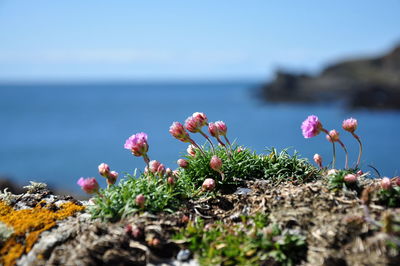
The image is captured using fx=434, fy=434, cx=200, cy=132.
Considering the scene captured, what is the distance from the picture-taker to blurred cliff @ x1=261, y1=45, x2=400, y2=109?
5734 cm

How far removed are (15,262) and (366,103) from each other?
43091 mm

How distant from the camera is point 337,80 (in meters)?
62.6

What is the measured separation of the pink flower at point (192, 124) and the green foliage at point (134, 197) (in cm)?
53

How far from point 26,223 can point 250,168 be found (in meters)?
2.15

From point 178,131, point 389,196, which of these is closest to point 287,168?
point 389,196

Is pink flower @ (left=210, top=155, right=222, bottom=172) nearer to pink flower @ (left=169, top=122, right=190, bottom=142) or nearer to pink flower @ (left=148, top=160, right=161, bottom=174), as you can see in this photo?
pink flower @ (left=169, top=122, right=190, bottom=142)

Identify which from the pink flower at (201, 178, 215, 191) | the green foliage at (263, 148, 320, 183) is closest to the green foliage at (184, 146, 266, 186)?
the green foliage at (263, 148, 320, 183)

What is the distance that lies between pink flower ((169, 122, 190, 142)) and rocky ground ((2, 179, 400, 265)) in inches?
25.2

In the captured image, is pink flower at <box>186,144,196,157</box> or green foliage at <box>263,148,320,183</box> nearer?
green foliage at <box>263,148,320,183</box>

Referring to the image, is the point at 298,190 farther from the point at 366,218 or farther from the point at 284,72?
the point at 284,72

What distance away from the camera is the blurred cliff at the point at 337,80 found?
188 feet

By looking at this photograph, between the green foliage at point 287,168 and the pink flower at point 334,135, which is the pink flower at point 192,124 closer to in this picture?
the green foliage at point 287,168

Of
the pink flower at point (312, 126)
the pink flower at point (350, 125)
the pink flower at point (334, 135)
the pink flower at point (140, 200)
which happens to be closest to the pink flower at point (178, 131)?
the pink flower at point (140, 200)

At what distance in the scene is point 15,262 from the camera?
3340 millimetres
